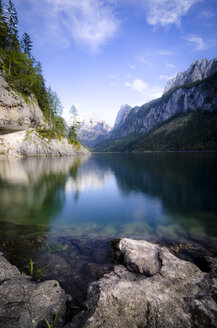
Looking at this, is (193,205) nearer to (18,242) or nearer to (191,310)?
(191,310)

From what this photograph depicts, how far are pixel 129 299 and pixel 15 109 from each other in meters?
61.1

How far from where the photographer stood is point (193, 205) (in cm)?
1368

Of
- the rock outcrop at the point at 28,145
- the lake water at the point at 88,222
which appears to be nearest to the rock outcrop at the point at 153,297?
the lake water at the point at 88,222

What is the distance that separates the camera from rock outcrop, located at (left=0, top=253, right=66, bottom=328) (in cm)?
329

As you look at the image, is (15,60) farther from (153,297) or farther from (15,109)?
(153,297)

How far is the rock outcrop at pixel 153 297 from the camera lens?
3289 mm

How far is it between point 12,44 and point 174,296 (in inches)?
3284

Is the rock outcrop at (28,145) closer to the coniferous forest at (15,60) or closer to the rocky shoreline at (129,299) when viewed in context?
the coniferous forest at (15,60)

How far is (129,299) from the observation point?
384 centimetres

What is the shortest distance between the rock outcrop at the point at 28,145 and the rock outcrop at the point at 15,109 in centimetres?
442

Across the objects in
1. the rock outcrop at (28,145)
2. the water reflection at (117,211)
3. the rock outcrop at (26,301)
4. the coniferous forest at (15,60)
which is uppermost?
the coniferous forest at (15,60)

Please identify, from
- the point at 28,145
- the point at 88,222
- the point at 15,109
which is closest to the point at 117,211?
the point at 88,222

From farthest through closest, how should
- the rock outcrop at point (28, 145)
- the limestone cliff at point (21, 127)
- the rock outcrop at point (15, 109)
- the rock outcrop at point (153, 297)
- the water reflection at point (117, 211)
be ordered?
the rock outcrop at point (28, 145), the limestone cliff at point (21, 127), the rock outcrop at point (15, 109), the water reflection at point (117, 211), the rock outcrop at point (153, 297)

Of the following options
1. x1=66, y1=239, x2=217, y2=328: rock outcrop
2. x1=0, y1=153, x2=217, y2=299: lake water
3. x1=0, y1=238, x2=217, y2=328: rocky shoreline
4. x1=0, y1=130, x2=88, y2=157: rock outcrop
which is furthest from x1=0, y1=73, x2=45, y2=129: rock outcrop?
x1=66, y1=239, x2=217, y2=328: rock outcrop
